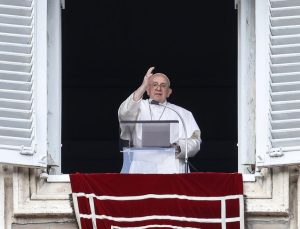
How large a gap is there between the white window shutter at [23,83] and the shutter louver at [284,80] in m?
1.32

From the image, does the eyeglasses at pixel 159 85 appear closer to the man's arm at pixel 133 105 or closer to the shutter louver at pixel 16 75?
A: the man's arm at pixel 133 105

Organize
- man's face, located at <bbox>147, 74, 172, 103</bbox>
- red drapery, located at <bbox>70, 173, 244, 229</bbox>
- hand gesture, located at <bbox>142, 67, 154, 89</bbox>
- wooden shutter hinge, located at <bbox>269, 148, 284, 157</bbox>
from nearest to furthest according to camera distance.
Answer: red drapery, located at <bbox>70, 173, 244, 229</bbox>
wooden shutter hinge, located at <bbox>269, 148, 284, 157</bbox>
hand gesture, located at <bbox>142, 67, 154, 89</bbox>
man's face, located at <bbox>147, 74, 172, 103</bbox>

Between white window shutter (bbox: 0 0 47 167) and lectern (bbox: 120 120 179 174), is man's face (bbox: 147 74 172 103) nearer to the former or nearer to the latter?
lectern (bbox: 120 120 179 174)

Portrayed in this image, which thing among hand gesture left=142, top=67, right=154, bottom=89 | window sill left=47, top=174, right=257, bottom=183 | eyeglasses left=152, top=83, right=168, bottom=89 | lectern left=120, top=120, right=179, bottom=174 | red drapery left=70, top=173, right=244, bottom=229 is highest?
hand gesture left=142, top=67, right=154, bottom=89

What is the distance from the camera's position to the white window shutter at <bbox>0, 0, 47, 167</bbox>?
514 inches

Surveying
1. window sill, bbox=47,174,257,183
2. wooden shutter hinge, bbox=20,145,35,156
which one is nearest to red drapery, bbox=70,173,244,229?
window sill, bbox=47,174,257,183

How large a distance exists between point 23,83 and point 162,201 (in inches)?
42.2

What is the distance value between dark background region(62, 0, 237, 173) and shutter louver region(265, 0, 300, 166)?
4.89 metres

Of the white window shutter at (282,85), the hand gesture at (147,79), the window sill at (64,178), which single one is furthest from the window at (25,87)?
the white window shutter at (282,85)

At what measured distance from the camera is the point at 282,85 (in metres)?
13.2

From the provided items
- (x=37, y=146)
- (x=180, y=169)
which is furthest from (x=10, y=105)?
(x=180, y=169)

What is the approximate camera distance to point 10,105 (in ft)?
43.1

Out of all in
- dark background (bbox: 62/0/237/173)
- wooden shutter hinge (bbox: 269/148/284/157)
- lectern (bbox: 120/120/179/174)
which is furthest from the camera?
dark background (bbox: 62/0/237/173)

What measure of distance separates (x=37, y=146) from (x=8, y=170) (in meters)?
0.22
